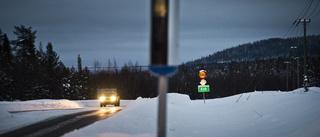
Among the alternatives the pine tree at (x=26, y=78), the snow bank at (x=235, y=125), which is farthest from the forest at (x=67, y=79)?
the snow bank at (x=235, y=125)

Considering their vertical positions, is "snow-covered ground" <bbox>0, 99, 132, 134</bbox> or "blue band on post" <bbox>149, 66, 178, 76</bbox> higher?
"blue band on post" <bbox>149, 66, 178, 76</bbox>

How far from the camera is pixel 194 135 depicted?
40.1 ft

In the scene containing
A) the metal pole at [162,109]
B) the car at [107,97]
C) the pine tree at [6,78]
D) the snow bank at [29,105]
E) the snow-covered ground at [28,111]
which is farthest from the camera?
the pine tree at [6,78]

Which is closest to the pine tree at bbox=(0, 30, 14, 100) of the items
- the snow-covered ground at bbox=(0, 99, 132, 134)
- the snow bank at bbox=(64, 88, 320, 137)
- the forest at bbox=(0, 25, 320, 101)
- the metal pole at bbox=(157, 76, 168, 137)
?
the forest at bbox=(0, 25, 320, 101)

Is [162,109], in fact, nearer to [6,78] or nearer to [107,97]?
[107,97]

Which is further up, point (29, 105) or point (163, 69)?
point (163, 69)

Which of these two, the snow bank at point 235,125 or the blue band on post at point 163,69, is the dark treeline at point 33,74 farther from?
the blue band on post at point 163,69

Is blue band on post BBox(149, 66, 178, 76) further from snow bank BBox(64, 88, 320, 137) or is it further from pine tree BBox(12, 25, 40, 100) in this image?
pine tree BBox(12, 25, 40, 100)

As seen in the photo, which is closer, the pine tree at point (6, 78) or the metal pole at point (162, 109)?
the metal pole at point (162, 109)

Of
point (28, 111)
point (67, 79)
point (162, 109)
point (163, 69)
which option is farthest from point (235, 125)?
point (67, 79)

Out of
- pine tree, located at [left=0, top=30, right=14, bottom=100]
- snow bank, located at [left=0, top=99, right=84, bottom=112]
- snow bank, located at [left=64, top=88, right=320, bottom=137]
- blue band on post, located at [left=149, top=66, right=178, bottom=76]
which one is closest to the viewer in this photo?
blue band on post, located at [left=149, top=66, right=178, bottom=76]

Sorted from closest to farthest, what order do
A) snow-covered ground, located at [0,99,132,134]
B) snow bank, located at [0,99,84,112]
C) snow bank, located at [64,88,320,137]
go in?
1. snow bank, located at [64,88,320,137]
2. snow-covered ground, located at [0,99,132,134]
3. snow bank, located at [0,99,84,112]

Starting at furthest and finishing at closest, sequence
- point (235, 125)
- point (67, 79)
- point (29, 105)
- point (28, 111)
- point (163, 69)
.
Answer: point (67, 79), point (29, 105), point (28, 111), point (235, 125), point (163, 69)

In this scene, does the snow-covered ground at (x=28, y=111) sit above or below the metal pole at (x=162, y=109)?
below
